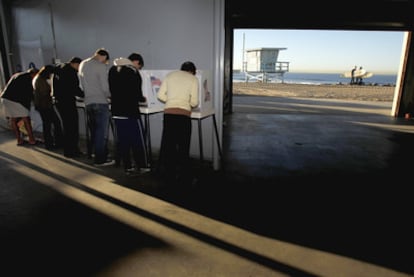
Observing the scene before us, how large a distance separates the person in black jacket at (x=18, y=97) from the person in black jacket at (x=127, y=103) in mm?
2457

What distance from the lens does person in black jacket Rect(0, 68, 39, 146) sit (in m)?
4.79

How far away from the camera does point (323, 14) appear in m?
7.92

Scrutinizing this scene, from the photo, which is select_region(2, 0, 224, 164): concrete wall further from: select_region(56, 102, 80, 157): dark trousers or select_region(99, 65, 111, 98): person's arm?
select_region(56, 102, 80, 157): dark trousers

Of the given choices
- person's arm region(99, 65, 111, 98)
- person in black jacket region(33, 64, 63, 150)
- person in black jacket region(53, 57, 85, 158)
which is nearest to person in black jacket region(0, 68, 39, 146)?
person in black jacket region(33, 64, 63, 150)

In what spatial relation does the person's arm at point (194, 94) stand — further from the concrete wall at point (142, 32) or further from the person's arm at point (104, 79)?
the person's arm at point (104, 79)

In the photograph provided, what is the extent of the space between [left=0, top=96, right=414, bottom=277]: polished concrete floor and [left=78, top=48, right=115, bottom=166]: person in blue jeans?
387mm

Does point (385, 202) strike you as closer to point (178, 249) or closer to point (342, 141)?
point (178, 249)

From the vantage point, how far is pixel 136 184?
3410 mm

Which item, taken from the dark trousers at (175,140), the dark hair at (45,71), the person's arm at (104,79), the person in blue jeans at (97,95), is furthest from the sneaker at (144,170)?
the dark hair at (45,71)

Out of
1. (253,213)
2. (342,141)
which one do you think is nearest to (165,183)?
(253,213)

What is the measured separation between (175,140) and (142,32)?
6.85 feet

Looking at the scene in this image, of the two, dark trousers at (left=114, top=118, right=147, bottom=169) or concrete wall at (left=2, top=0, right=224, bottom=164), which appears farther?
concrete wall at (left=2, top=0, right=224, bottom=164)

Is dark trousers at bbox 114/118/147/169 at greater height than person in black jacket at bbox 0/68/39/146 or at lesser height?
lesser

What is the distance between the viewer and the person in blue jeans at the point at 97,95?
3650 mm
